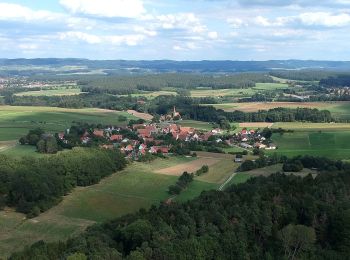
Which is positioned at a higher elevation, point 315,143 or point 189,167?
point 189,167

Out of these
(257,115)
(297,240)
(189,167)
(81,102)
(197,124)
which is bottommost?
(81,102)

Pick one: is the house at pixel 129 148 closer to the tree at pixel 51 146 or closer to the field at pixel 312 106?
the tree at pixel 51 146

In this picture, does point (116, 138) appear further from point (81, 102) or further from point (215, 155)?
point (81, 102)

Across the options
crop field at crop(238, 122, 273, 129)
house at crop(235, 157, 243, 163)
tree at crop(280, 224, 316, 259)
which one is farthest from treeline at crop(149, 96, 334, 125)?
tree at crop(280, 224, 316, 259)

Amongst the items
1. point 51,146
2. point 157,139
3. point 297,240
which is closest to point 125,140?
point 157,139

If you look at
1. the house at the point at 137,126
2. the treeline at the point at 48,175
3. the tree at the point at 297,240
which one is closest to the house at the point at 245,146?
the house at the point at 137,126
